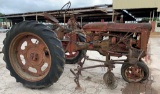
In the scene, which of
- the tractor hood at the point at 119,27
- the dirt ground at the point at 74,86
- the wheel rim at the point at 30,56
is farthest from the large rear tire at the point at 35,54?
the tractor hood at the point at 119,27

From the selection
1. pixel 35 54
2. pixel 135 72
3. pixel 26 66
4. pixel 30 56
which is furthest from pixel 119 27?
pixel 26 66

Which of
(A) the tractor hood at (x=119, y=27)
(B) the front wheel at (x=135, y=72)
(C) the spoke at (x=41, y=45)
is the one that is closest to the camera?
(C) the spoke at (x=41, y=45)

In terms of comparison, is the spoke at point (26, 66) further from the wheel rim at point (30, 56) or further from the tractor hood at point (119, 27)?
the tractor hood at point (119, 27)

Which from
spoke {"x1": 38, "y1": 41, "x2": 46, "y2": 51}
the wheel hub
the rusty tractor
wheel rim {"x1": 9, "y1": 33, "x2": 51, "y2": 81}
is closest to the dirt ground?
the rusty tractor

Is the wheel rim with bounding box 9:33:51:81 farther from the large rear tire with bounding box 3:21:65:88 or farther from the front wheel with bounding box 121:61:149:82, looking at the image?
the front wheel with bounding box 121:61:149:82

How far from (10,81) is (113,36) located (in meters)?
2.26

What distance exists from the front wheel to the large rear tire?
1.56 m

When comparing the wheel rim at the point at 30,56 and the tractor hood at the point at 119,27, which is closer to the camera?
the wheel rim at the point at 30,56

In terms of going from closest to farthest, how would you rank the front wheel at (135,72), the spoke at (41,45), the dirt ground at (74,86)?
1. the dirt ground at (74,86)
2. the spoke at (41,45)
3. the front wheel at (135,72)

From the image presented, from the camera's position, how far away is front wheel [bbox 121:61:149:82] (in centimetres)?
461

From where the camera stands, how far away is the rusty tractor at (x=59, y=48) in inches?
154

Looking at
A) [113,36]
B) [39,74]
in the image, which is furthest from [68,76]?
[113,36]

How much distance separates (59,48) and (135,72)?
1.76 meters

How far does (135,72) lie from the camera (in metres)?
4.66
